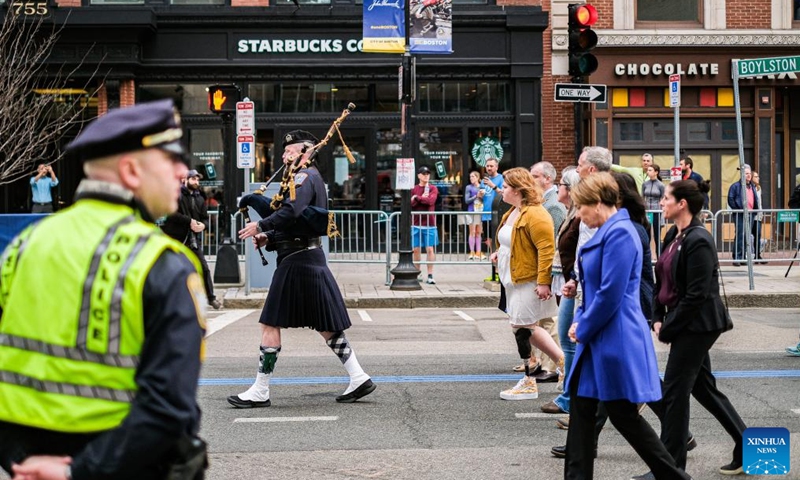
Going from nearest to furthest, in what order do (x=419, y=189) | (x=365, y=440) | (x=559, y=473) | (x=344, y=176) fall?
1. (x=559, y=473)
2. (x=365, y=440)
3. (x=419, y=189)
4. (x=344, y=176)

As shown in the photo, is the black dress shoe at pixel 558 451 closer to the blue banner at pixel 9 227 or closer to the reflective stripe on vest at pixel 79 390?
the reflective stripe on vest at pixel 79 390

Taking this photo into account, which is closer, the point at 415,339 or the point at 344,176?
the point at 415,339

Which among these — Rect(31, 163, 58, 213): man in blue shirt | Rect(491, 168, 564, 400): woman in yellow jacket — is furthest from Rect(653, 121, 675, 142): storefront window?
Rect(491, 168, 564, 400): woman in yellow jacket

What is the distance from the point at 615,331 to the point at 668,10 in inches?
785

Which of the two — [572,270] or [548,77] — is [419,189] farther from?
[572,270]

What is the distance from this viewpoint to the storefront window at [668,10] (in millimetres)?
23703

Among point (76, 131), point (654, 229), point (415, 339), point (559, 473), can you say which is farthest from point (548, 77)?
point (559, 473)

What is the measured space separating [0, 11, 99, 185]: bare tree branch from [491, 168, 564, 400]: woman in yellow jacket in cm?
1346

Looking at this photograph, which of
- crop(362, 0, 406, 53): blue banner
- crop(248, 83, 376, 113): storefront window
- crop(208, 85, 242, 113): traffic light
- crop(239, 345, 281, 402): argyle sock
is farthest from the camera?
crop(248, 83, 376, 113): storefront window

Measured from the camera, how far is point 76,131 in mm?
22953

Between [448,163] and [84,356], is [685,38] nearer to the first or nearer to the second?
[448,163]

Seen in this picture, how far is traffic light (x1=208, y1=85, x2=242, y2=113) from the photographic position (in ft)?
54.5

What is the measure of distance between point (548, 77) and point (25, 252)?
21395 mm

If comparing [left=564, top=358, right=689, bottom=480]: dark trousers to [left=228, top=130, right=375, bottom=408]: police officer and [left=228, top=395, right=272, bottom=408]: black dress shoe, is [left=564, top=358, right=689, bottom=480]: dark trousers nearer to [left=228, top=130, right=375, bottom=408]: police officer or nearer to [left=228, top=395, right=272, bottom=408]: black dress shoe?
[left=228, top=130, right=375, bottom=408]: police officer
